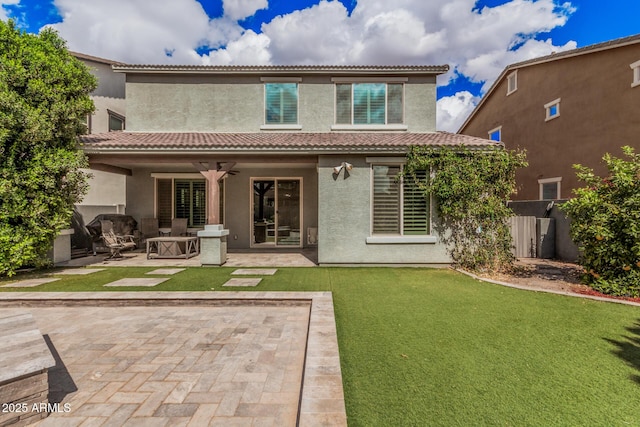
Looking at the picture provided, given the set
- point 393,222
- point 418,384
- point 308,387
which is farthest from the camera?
point 393,222

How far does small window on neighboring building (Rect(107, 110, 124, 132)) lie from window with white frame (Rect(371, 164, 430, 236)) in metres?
14.6

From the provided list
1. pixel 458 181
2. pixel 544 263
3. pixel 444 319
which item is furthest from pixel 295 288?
pixel 544 263

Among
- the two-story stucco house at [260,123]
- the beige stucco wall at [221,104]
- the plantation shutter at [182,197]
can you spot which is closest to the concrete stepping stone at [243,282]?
the two-story stucco house at [260,123]

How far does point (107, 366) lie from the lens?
335 centimetres

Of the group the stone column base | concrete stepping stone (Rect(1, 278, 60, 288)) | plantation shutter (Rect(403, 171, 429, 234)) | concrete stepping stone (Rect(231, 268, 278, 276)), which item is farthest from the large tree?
plantation shutter (Rect(403, 171, 429, 234))

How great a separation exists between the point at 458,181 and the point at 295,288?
5.55 m

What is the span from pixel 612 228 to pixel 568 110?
10260 millimetres

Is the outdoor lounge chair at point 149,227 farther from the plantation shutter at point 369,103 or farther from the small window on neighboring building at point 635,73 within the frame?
the small window on neighboring building at point 635,73

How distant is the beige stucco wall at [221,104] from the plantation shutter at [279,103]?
27cm

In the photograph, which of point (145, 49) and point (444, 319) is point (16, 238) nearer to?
point (444, 319)

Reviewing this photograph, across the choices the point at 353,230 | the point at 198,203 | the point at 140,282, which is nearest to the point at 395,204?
the point at 353,230

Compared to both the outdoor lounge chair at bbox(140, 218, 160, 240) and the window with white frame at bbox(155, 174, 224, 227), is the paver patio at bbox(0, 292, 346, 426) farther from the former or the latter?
the window with white frame at bbox(155, 174, 224, 227)

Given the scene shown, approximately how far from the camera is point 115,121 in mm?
15719

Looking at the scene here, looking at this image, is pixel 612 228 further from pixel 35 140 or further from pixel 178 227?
pixel 35 140
